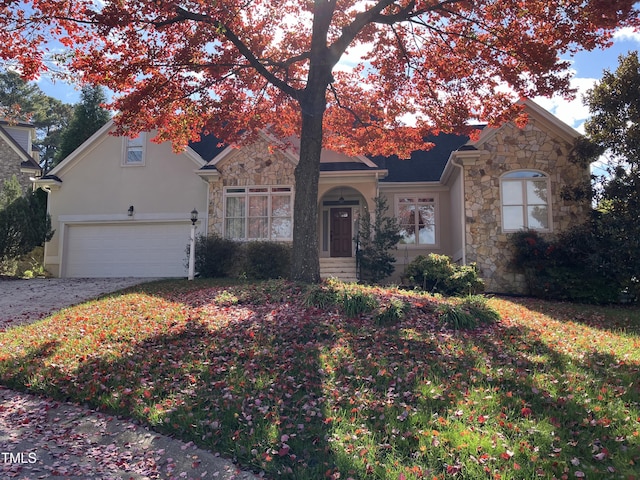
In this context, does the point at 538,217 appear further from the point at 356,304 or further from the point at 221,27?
the point at 221,27

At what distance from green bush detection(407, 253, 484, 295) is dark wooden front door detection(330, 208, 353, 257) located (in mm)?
5771

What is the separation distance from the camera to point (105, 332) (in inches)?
290

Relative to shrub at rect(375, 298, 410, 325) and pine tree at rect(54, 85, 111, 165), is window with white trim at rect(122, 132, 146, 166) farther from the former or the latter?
shrub at rect(375, 298, 410, 325)

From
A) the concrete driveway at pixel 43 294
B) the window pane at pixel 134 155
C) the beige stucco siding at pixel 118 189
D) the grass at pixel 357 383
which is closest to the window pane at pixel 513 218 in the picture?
the grass at pixel 357 383

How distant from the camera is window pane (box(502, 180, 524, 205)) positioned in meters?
14.0

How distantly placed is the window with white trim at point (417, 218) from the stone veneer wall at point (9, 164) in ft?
61.7

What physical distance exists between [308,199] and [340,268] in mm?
6146

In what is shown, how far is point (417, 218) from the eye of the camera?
1739 cm

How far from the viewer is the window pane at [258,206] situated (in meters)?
16.3

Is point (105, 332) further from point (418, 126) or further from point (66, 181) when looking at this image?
point (66, 181)

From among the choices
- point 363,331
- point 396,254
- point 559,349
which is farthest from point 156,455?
point 396,254

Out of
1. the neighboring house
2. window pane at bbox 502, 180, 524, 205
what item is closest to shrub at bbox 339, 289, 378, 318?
window pane at bbox 502, 180, 524, 205

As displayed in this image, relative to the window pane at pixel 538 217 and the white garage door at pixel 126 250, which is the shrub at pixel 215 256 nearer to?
the white garage door at pixel 126 250

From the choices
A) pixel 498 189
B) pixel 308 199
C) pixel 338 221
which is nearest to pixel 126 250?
pixel 338 221
